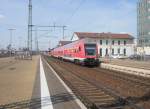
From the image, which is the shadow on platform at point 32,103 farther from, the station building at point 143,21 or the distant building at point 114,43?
the distant building at point 114,43

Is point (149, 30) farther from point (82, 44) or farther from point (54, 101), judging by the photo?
point (54, 101)

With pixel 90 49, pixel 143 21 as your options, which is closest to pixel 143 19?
pixel 143 21

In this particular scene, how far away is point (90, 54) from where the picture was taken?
4350cm

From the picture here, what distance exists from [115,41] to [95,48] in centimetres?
8594

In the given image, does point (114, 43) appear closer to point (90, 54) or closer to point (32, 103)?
point (90, 54)

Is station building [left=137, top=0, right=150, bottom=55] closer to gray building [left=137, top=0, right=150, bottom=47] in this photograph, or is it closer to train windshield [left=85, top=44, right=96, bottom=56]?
gray building [left=137, top=0, right=150, bottom=47]

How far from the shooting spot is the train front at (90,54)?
43234 millimetres

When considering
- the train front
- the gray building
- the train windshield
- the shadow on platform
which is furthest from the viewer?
the gray building

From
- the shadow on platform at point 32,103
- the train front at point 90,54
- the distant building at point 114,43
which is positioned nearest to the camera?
the shadow on platform at point 32,103

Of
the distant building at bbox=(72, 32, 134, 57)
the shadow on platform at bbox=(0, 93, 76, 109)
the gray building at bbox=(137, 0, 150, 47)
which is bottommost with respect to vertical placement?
the shadow on platform at bbox=(0, 93, 76, 109)

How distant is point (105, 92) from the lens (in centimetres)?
1708

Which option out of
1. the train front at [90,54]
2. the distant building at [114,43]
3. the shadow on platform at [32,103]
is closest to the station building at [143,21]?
the distant building at [114,43]

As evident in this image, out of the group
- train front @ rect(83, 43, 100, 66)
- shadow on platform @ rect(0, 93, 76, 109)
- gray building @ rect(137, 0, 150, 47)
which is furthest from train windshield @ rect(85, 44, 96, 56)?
gray building @ rect(137, 0, 150, 47)

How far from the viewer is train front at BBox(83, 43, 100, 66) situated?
43.2 metres
